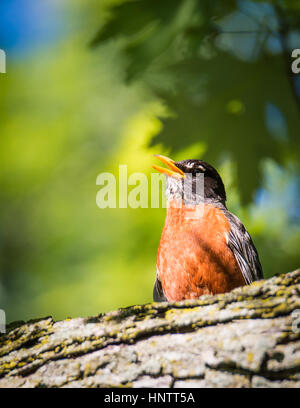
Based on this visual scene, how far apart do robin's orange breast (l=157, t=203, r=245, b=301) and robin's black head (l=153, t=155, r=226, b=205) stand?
0.45m

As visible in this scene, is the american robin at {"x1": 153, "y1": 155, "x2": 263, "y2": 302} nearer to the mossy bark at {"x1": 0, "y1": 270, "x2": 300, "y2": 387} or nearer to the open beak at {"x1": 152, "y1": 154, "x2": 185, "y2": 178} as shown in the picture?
the open beak at {"x1": 152, "y1": 154, "x2": 185, "y2": 178}

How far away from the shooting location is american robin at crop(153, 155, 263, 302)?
3811 mm

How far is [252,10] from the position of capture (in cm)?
359

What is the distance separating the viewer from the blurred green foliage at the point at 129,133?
3.68 m

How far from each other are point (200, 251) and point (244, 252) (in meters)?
0.41

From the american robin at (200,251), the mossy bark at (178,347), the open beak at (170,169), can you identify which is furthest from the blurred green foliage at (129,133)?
the mossy bark at (178,347)

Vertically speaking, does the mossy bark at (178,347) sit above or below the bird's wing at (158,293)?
below

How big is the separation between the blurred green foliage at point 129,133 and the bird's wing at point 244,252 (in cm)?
27

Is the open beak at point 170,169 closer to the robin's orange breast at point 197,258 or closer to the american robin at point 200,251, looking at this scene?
the american robin at point 200,251

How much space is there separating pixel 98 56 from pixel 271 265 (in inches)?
122

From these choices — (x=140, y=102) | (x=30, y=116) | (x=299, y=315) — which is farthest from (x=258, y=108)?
(x=30, y=116)

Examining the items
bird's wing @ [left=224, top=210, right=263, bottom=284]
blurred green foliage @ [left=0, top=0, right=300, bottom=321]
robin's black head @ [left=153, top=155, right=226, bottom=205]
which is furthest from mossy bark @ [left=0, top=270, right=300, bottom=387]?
robin's black head @ [left=153, top=155, right=226, bottom=205]
